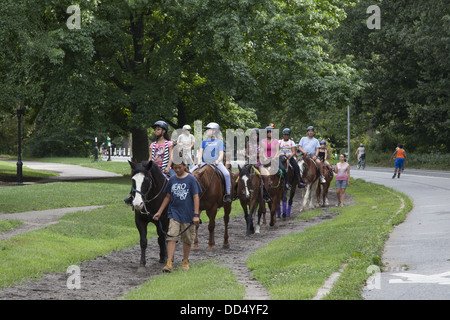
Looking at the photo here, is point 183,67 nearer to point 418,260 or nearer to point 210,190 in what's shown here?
point 210,190

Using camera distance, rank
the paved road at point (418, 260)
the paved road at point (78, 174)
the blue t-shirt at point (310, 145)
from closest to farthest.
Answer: the paved road at point (418, 260), the blue t-shirt at point (310, 145), the paved road at point (78, 174)

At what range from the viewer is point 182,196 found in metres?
11.4

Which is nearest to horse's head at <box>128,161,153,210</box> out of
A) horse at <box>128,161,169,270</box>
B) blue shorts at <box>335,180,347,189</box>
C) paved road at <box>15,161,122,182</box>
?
horse at <box>128,161,169,270</box>

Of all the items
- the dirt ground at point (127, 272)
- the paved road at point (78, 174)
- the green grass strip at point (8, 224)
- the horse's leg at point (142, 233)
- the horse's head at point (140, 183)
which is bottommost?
the dirt ground at point (127, 272)

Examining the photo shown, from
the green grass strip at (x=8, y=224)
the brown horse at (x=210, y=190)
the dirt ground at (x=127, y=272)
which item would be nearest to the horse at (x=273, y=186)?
the dirt ground at (x=127, y=272)

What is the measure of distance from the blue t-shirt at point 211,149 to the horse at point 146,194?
7.91ft

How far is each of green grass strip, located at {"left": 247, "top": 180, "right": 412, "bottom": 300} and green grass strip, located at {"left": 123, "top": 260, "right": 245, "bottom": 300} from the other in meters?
0.52

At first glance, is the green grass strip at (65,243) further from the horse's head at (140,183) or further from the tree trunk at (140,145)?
the tree trunk at (140,145)

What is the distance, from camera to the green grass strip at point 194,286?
877 cm

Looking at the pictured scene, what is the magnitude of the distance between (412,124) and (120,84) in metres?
27.5
